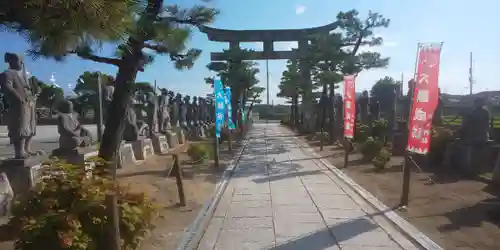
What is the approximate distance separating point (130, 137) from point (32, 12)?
29.8 ft

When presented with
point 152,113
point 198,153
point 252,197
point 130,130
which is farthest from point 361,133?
point 252,197

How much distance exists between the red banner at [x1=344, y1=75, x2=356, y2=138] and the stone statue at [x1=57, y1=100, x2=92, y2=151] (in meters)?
7.04

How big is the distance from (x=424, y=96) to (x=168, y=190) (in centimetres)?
475

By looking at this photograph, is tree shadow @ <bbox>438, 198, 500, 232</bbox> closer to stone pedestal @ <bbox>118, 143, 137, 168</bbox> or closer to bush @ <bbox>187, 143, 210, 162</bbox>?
bush @ <bbox>187, 143, 210, 162</bbox>

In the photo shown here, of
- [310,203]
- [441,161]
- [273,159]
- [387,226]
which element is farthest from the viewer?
[273,159]

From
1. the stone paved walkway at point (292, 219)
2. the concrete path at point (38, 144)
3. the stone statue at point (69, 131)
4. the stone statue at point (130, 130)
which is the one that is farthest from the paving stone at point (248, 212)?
the concrete path at point (38, 144)

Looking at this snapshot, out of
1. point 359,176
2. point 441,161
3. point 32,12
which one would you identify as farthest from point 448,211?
point 32,12

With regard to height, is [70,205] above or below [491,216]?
above

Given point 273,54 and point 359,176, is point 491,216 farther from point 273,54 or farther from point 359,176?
point 273,54

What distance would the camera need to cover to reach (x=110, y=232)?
291 centimetres

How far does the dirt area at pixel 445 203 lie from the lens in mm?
4570

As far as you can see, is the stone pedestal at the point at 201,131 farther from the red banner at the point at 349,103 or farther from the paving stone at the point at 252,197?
the paving stone at the point at 252,197

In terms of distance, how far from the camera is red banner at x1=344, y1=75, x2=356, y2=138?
11.1 metres

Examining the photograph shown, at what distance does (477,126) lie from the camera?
8.85 metres
